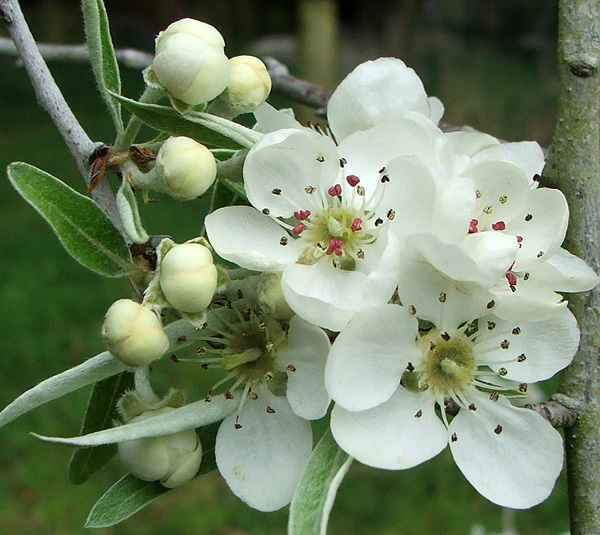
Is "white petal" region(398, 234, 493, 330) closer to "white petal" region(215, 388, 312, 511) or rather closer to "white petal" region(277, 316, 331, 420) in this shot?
"white petal" region(277, 316, 331, 420)

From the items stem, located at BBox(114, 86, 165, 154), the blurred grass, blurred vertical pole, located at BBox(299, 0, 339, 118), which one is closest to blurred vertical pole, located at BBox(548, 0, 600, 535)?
stem, located at BBox(114, 86, 165, 154)

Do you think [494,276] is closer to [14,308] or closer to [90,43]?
[90,43]

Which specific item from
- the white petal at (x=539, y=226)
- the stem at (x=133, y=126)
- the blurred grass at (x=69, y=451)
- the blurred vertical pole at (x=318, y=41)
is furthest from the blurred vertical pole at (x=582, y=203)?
the blurred vertical pole at (x=318, y=41)

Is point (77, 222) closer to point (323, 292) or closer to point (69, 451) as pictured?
point (323, 292)

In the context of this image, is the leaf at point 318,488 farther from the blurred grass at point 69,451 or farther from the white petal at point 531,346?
the blurred grass at point 69,451

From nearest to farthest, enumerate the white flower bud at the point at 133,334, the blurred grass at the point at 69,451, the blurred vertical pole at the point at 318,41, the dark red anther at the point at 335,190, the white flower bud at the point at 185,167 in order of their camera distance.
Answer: the white flower bud at the point at 133,334 < the white flower bud at the point at 185,167 < the dark red anther at the point at 335,190 < the blurred grass at the point at 69,451 < the blurred vertical pole at the point at 318,41

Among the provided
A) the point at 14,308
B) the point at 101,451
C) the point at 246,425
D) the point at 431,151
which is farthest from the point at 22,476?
the point at 431,151
